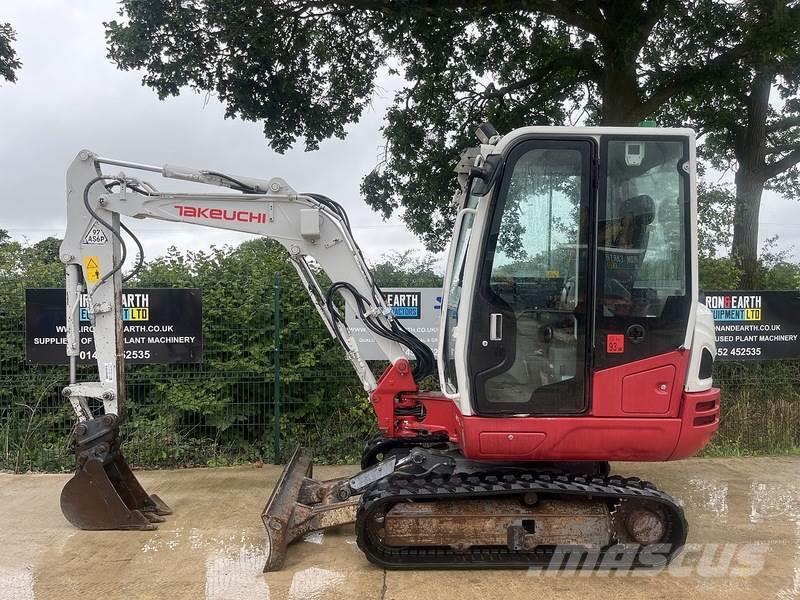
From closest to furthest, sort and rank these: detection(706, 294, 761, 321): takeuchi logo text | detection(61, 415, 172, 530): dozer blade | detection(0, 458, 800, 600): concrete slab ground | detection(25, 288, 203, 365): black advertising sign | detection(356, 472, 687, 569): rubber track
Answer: detection(0, 458, 800, 600): concrete slab ground < detection(356, 472, 687, 569): rubber track < detection(61, 415, 172, 530): dozer blade < detection(25, 288, 203, 365): black advertising sign < detection(706, 294, 761, 321): takeuchi logo text

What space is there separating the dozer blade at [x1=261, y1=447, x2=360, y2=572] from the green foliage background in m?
1.83

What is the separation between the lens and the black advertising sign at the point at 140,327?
6629 millimetres

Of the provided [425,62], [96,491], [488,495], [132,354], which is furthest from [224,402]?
[425,62]

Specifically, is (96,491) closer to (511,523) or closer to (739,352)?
(511,523)

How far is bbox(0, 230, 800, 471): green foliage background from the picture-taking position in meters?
6.73

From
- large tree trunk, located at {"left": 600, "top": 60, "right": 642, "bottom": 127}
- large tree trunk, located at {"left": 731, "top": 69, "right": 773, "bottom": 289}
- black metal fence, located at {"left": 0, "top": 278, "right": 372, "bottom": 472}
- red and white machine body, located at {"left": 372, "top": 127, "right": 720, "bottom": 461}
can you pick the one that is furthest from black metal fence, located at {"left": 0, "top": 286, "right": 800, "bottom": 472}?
large tree trunk, located at {"left": 731, "top": 69, "right": 773, "bottom": 289}

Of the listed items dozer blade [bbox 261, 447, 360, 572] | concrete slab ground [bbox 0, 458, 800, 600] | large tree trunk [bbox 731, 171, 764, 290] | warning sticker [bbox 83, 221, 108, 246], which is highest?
large tree trunk [bbox 731, 171, 764, 290]

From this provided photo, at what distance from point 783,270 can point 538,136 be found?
6092 millimetres

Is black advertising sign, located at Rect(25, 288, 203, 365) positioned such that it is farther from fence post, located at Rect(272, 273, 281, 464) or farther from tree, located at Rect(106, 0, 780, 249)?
tree, located at Rect(106, 0, 780, 249)

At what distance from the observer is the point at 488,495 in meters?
4.07

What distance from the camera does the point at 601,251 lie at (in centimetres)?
404

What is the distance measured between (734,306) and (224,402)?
5955 millimetres

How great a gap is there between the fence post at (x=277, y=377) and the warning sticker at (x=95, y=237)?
2.02m

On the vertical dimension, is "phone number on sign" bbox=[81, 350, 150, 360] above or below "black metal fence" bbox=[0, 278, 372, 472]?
above
